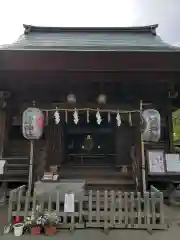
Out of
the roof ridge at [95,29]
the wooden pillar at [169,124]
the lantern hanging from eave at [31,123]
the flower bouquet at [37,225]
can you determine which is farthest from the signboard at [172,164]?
the roof ridge at [95,29]

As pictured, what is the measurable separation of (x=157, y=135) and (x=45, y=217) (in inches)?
108

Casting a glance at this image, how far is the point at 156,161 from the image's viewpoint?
580 cm

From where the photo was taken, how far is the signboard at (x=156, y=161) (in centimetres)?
571

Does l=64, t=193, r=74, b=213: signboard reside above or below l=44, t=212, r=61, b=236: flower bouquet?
above

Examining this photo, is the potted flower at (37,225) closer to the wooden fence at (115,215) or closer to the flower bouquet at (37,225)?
the flower bouquet at (37,225)

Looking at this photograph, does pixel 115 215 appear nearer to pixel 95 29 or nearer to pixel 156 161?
pixel 156 161

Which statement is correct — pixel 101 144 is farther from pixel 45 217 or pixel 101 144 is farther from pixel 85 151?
pixel 45 217

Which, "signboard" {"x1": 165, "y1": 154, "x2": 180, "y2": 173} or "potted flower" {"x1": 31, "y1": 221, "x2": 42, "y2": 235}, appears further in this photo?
"signboard" {"x1": 165, "y1": 154, "x2": 180, "y2": 173}

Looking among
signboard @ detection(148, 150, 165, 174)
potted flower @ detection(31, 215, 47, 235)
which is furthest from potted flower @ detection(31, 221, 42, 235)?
signboard @ detection(148, 150, 165, 174)

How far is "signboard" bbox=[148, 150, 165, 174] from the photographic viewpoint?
571 centimetres

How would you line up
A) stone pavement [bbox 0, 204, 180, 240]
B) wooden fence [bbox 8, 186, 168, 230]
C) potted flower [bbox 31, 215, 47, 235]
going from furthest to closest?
wooden fence [bbox 8, 186, 168, 230], potted flower [bbox 31, 215, 47, 235], stone pavement [bbox 0, 204, 180, 240]

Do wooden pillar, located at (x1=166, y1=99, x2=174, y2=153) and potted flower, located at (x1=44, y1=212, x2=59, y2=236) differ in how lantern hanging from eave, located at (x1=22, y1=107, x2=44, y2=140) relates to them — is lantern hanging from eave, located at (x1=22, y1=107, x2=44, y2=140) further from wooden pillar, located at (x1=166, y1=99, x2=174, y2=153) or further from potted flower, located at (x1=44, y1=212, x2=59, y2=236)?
wooden pillar, located at (x1=166, y1=99, x2=174, y2=153)

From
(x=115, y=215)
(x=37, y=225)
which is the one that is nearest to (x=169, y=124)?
(x=115, y=215)

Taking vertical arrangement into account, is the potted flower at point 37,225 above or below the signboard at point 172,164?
below
